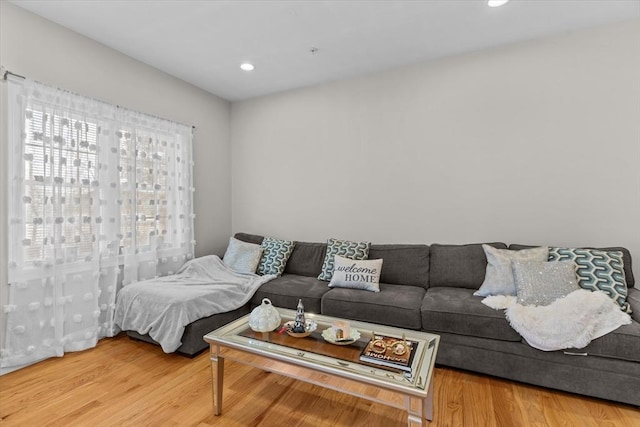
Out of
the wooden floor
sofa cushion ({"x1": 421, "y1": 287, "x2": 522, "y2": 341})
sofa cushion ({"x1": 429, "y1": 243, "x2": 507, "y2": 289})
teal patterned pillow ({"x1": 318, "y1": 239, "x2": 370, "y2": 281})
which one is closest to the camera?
the wooden floor

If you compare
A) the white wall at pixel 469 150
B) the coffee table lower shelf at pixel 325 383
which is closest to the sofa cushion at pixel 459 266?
the white wall at pixel 469 150

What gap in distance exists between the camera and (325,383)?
4.87 ft

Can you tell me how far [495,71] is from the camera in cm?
287

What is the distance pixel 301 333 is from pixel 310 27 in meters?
2.34

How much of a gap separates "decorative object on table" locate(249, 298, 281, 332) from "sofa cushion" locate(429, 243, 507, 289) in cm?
160

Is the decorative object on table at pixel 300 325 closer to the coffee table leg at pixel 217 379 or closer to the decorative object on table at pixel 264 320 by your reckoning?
the decorative object on table at pixel 264 320

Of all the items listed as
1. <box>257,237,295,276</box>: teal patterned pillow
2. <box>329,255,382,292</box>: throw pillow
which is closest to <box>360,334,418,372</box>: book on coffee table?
<box>329,255,382,292</box>: throw pillow

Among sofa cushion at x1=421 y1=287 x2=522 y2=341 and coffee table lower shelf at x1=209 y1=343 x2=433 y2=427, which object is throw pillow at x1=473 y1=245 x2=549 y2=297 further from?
coffee table lower shelf at x1=209 y1=343 x2=433 y2=427

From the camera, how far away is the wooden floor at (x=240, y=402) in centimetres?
171

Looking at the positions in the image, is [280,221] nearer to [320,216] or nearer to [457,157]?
[320,216]

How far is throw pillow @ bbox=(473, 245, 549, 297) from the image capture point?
238cm

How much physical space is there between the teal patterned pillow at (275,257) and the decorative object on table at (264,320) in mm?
1336

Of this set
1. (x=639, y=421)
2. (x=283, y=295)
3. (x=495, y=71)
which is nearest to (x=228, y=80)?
(x=283, y=295)

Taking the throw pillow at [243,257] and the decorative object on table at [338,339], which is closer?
the decorative object on table at [338,339]
